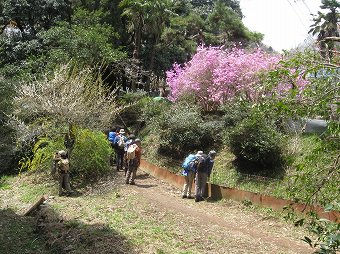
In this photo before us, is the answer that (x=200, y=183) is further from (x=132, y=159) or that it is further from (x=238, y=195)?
(x=132, y=159)

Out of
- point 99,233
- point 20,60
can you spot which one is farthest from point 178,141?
point 20,60

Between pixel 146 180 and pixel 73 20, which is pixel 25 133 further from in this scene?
pixel 73 20

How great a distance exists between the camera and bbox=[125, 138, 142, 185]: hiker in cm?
1424

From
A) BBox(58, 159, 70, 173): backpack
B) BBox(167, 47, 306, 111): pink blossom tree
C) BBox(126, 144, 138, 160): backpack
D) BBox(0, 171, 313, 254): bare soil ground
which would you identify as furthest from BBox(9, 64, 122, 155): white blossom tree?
BBox(167, 47, 306, 111): pink blossom tree

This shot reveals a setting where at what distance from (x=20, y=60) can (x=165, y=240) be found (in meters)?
18.2

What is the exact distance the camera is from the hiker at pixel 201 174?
12898 millimetres

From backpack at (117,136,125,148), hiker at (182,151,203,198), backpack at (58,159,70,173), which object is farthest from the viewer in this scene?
backpack at (117,136,125,148)

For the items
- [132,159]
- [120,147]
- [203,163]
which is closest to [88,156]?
[120,147]

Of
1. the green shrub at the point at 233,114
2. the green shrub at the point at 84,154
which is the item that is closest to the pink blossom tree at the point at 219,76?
the green shrub at the point at 233,114

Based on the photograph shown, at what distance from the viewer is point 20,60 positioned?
2425cm

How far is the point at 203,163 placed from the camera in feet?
42.3

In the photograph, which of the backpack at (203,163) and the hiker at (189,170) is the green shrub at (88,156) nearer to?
the hiker at (189,170)

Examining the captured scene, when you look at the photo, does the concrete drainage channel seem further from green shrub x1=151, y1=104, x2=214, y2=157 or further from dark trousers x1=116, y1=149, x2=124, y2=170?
green shrub x1=151, y1=104, x2=214, y2=157

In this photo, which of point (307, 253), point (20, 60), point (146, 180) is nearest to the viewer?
point (307, 253)
